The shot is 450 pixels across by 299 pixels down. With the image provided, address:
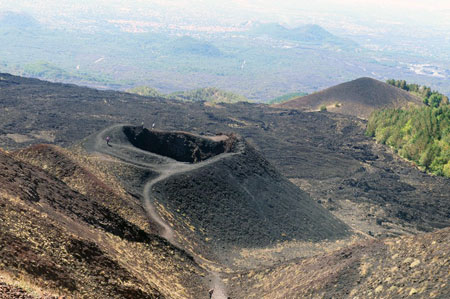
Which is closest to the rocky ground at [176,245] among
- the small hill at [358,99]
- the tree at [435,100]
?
the small hill at [358,99]

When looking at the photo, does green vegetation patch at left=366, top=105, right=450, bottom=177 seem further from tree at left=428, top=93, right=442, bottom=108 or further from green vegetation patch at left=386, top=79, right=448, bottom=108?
green vegetation patch at left=386, top=79, right=448, bottom=108

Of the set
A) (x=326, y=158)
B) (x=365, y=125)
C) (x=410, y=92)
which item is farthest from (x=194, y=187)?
(x=410, y=92)

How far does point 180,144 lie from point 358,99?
353 ft

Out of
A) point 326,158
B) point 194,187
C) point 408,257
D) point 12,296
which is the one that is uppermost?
point 12,296

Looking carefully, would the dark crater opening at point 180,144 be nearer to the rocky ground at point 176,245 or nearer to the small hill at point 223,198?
the small hill at point 223,198

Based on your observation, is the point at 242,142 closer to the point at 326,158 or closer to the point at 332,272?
the point at 332,272

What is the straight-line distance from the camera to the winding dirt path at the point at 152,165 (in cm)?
3422

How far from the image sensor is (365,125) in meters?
118

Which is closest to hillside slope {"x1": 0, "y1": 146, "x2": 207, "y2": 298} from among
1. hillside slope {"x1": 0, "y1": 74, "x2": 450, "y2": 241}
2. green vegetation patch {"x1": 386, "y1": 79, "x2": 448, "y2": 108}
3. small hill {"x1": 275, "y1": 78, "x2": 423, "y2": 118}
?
hillside slope {"x1": 0, "y1": 74, "x2": 450, "y2": 241}

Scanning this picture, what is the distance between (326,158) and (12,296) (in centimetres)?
7969

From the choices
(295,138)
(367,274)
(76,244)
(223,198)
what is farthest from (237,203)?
(295,138)

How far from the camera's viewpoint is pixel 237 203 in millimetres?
44500

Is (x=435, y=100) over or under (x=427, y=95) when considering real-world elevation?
under

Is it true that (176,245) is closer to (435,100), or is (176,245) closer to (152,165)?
(152,165)
